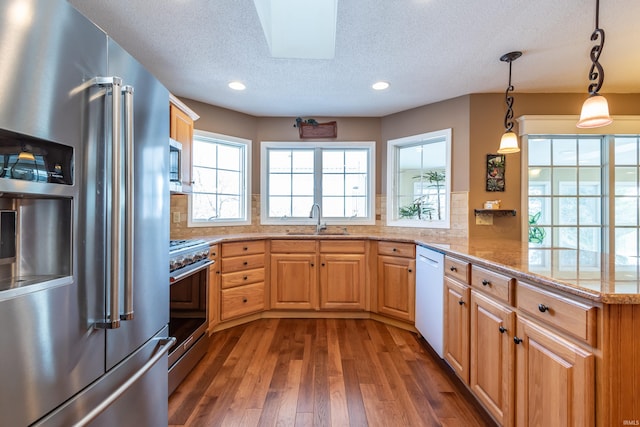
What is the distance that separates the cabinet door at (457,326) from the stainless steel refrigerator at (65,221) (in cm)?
170

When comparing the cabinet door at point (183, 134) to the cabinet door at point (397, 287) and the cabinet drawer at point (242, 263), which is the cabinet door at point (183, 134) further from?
the cabinet door at point (397, 287)

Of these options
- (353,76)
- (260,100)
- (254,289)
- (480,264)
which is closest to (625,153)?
(480,264)

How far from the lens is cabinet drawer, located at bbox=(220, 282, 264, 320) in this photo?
9.11 ft

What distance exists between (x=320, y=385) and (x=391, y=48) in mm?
2367

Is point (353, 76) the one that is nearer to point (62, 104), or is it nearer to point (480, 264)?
point (480, 264)

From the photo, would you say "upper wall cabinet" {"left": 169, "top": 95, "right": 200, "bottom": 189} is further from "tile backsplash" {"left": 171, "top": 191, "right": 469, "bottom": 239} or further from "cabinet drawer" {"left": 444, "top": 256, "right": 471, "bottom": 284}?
"cabinet drawer" {"left": 444, "top": 256, "right": 471, "bottom": 284}

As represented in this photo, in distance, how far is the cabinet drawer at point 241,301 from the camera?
2.78 meters

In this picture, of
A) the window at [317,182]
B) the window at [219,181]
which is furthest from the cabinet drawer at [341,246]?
the window at [219,181]

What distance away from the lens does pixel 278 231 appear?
11.9 feet

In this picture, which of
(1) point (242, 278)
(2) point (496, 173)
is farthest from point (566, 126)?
(1) point (242, 278)

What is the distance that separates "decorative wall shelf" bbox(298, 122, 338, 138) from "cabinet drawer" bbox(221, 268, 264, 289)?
1716 millimetres

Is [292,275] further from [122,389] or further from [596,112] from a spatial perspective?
[596,112]

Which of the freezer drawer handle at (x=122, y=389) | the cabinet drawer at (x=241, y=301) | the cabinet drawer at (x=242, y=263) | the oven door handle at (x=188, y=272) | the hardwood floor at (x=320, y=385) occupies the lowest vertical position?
the hardwood floor at (x=320, y=385)

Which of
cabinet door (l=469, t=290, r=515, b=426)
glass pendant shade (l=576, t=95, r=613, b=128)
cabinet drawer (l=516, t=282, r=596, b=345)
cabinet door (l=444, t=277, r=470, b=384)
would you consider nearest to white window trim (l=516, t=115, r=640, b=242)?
glass pendant shade (l=576, t=95, r=613, b=128)
